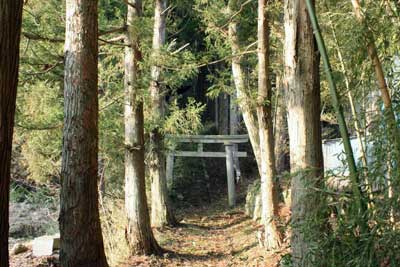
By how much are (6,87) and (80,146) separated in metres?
2.47

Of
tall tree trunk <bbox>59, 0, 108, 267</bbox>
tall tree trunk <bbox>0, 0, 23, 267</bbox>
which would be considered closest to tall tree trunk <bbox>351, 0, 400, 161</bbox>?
tall tree trunk <bbox>0, 0, 23, 267</bbox>

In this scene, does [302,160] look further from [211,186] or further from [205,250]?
[211,186]

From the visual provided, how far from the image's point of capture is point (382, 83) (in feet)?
8.14

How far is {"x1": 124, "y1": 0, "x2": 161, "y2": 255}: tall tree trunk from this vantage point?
796cm

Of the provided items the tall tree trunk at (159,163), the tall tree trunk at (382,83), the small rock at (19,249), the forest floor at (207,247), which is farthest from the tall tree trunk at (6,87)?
the tall tree trunk at (159,163)

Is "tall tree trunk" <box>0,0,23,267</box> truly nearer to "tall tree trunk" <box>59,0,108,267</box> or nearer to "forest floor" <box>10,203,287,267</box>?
"tall tree trunk" <box>59,0,108,267</box>

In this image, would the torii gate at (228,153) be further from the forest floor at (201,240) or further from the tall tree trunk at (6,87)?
the tall tree trunk at (6,87)

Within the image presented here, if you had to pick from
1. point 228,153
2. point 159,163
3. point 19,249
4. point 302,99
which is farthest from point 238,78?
point 302,99

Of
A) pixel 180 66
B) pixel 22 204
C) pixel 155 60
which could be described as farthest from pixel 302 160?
pixel 22 204

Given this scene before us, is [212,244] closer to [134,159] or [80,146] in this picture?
[134,159]

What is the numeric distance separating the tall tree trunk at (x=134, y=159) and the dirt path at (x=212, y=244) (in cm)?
41

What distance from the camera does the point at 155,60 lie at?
8.01 m

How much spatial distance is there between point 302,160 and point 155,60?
504 cm

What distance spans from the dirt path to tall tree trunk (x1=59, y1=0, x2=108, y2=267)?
190 cm
